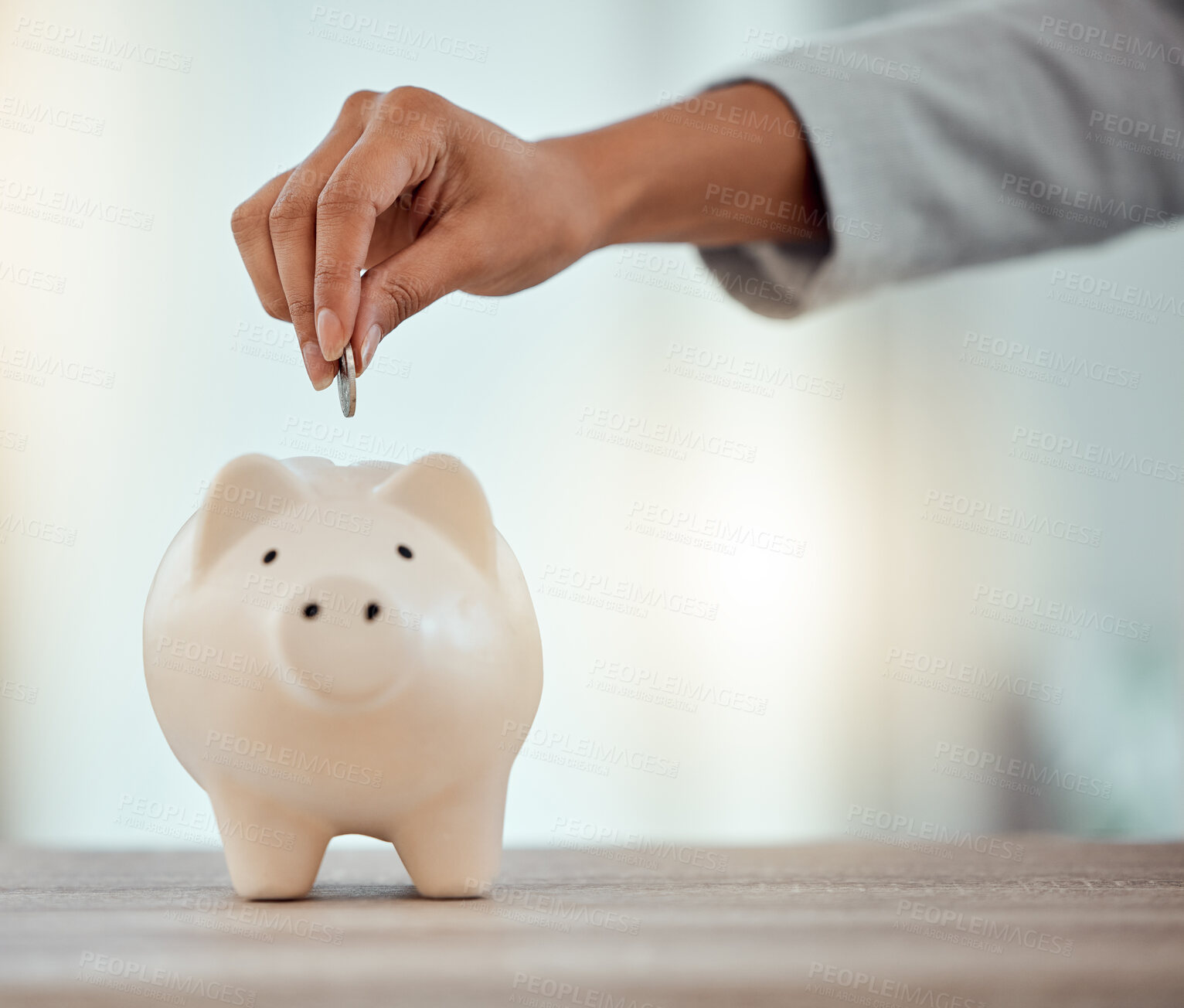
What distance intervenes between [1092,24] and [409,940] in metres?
1.20

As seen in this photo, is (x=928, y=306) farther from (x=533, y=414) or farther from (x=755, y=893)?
(x=755, y=893)

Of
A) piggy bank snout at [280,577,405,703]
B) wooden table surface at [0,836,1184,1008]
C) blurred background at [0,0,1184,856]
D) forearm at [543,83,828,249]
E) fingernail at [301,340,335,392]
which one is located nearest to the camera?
wooden table surface at [0,836,1184,1008]

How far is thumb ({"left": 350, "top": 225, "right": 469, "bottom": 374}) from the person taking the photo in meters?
Result: 0.88

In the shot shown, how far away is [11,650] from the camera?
2.79 meters

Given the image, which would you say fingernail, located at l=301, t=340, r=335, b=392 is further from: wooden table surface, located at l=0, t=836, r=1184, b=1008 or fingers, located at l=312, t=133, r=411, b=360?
wooden table surface, located at l=0, t=836, r=1184, b=1008

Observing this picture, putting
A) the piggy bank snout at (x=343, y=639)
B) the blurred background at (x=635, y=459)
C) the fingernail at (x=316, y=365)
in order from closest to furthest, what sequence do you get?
the piggy bank snout at (x=343, y=639), the fingernail at (x=316, y=365), the blurred background at (x=635, y=459)

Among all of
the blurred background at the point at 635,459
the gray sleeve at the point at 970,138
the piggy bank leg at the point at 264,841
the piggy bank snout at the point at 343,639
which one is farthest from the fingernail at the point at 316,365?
the blurred background at the point at 635,459

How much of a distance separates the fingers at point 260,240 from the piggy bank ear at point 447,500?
7.6 inches

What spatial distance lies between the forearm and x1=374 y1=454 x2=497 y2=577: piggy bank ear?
14.8 inches

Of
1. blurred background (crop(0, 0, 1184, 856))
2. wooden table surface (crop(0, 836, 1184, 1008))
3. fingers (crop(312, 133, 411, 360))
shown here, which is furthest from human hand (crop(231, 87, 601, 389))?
blurred background (crop(0, 0, 1184, 856))

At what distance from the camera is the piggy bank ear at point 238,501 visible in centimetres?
86

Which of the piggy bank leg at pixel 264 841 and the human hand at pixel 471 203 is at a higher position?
the human hand at pixel 471 203

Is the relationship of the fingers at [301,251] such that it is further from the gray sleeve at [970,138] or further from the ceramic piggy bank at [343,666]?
the gray sleeve at [970,138]

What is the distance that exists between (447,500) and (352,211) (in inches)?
8.4
